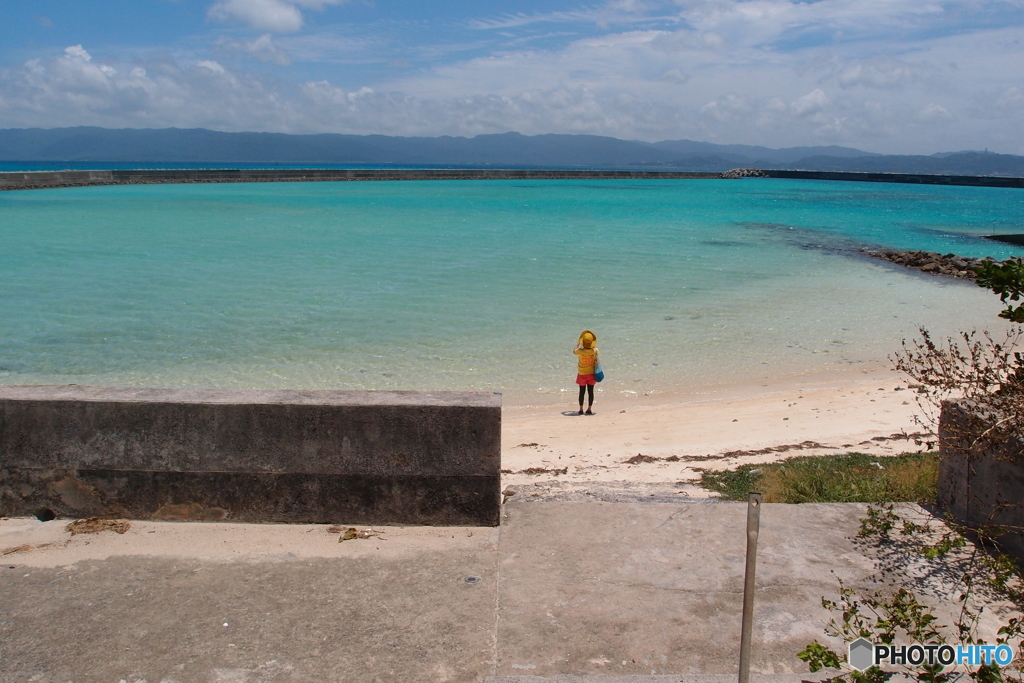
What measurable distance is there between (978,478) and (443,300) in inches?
591

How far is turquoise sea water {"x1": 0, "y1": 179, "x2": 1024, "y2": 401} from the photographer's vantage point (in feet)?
42.1

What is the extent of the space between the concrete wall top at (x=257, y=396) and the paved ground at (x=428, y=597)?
727mm

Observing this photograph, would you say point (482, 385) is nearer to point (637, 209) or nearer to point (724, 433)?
point (724, 433)

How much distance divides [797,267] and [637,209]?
1135 inches

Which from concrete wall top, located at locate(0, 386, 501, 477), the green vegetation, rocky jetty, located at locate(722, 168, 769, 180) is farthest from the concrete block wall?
rocky jetty, located at locate(722, 168, 769, 180)

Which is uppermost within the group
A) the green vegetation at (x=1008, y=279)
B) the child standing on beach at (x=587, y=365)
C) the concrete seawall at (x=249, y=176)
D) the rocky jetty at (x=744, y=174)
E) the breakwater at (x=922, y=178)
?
the rocky jetty at (x=744, y=174)

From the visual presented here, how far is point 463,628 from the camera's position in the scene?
356 centimetres

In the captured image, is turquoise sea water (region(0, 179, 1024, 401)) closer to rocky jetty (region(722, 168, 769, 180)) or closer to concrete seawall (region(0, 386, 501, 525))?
concrete seawall (region(0, 386, 501, 525))

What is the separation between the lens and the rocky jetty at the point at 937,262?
25766 mm

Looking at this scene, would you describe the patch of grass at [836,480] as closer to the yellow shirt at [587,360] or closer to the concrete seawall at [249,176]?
the yellow shirt at [587,360]

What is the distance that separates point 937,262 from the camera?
27.2 m

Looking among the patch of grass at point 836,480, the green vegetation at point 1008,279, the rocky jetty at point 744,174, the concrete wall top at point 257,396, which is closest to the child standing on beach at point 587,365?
the patch of grass at point 836,480

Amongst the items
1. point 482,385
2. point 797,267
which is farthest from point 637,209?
point 482,385

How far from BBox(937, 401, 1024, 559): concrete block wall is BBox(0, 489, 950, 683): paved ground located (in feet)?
1.99
